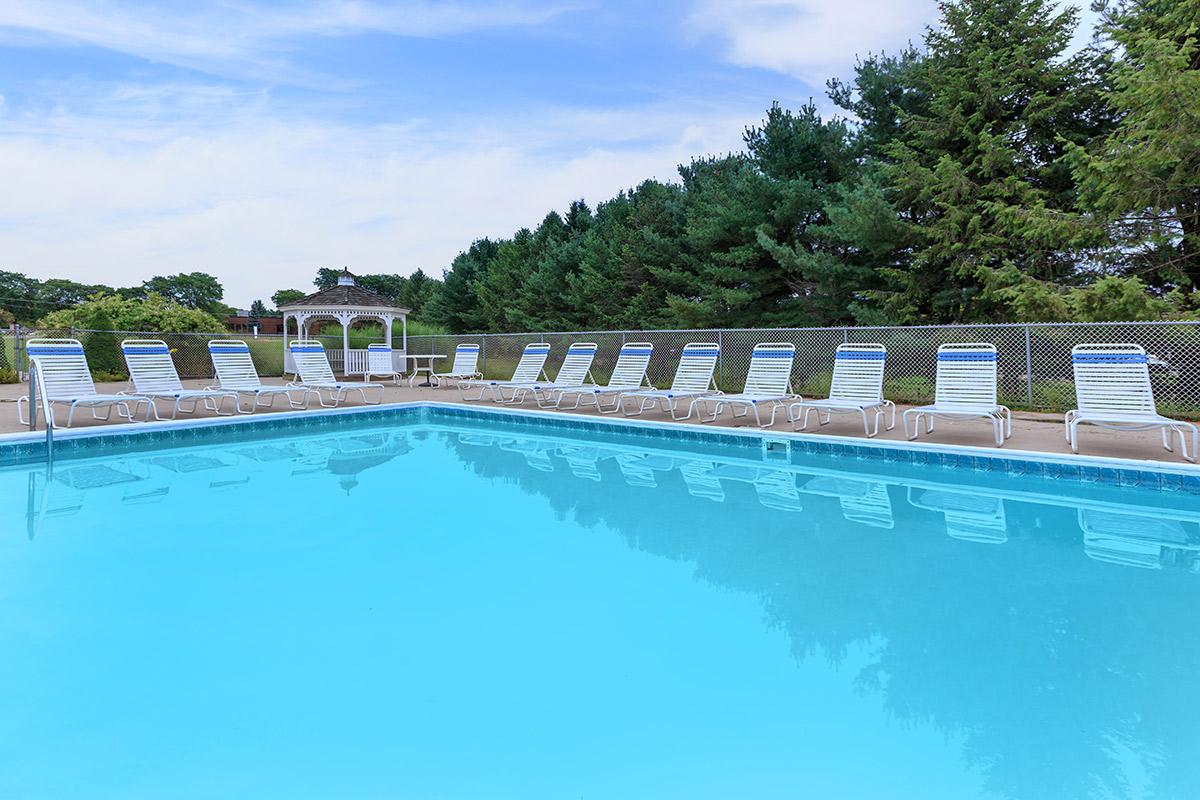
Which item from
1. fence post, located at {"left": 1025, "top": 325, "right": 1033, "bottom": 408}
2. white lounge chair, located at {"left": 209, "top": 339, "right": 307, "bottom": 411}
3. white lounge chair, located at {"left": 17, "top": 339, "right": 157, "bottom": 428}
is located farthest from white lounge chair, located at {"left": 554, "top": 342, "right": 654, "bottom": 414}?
white lounge chair, located at {"left": 17, "top": 339, "right": 157, "bottom": 428}

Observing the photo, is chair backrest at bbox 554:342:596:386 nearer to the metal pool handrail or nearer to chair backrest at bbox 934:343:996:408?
chair backrest at bbox 934:343:996:408

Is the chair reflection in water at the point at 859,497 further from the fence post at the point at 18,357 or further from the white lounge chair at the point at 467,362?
the fence post at the point at 18,357

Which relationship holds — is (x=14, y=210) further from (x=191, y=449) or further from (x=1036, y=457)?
(x=1036, y=457)

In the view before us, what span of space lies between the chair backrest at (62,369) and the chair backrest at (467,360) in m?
5.92

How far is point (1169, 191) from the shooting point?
1035 centimetres

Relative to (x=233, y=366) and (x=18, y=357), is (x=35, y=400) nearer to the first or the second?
(x=233, y=366)

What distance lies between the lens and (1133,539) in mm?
4520

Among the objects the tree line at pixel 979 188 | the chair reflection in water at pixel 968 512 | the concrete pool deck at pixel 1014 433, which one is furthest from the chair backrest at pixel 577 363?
the chair reflection in water at pixel 968 512

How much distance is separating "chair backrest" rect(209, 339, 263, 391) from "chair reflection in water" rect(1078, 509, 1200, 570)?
9.76 meters

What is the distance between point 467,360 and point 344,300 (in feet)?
16.7

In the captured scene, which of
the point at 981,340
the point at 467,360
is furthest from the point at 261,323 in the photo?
the point at 981,340

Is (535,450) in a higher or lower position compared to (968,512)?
lower

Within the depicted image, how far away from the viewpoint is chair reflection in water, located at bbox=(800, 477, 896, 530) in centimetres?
508

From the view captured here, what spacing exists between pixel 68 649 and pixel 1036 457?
683 cm
